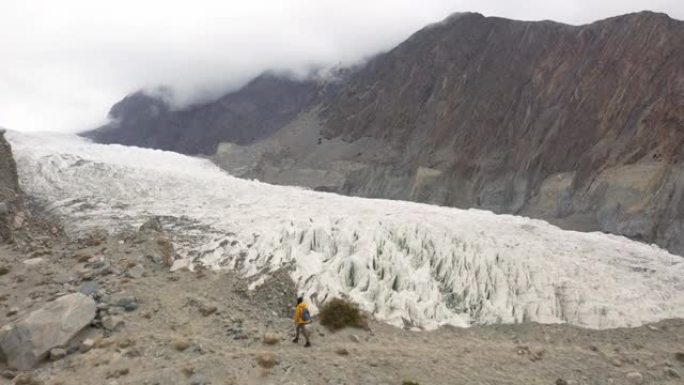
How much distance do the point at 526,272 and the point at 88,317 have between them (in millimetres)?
15717

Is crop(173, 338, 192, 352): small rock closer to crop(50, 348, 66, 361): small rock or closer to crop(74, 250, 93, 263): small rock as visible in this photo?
crop(50, 348, 66, 361): small rock

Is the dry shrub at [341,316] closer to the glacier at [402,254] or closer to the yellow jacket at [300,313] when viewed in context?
the glacier at [402,254]

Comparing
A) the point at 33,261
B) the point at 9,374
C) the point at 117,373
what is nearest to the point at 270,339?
the point at 117,373

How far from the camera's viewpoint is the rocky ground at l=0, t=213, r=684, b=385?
1440 cm

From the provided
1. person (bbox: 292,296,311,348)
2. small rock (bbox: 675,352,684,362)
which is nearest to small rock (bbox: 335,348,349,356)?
person (bbox: 292,296,311,348)

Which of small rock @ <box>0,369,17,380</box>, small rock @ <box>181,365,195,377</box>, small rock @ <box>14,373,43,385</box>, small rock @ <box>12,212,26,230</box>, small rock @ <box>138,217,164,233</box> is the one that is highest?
small rock @ <box>12,212,26,230</box>

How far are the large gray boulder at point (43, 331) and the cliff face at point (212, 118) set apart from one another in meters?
113

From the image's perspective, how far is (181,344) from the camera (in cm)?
1528

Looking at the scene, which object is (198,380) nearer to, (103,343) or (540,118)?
(103,343)

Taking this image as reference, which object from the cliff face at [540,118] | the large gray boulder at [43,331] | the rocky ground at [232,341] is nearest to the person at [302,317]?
the rocky ground at [232,341]

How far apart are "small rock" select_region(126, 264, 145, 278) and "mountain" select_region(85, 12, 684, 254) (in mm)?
35022

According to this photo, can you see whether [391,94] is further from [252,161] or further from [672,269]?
[672,269]

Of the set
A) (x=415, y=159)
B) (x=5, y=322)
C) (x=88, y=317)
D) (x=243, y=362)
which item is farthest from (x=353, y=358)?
(x=415, y=159)

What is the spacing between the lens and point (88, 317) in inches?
638
